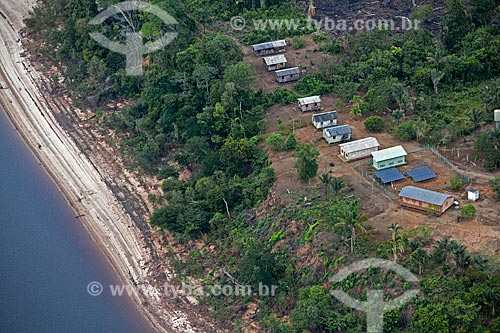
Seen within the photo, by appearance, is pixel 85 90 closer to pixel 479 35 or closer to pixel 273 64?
pixel 273 64

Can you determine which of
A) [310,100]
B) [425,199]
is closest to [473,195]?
[425,199]

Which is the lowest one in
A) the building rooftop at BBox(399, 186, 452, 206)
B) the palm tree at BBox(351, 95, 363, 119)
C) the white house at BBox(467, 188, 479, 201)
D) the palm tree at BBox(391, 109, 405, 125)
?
the white house at BBox(467, 188, 479, 201)

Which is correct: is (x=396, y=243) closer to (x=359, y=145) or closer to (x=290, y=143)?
(x=359, y=145)

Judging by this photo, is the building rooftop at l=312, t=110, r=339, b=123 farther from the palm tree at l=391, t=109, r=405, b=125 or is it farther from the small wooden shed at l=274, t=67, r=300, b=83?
the small wooden shed at l=274, t=67, r=300, b=83

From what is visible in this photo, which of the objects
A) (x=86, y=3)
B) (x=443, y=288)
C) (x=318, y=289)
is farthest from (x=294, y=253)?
(x=86, y=3)

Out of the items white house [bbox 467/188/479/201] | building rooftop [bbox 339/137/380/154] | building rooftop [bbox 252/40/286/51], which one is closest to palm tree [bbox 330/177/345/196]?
building rooftop [bbox 339/137/380/154]

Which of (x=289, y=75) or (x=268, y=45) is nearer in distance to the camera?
(x=289, y=75)
